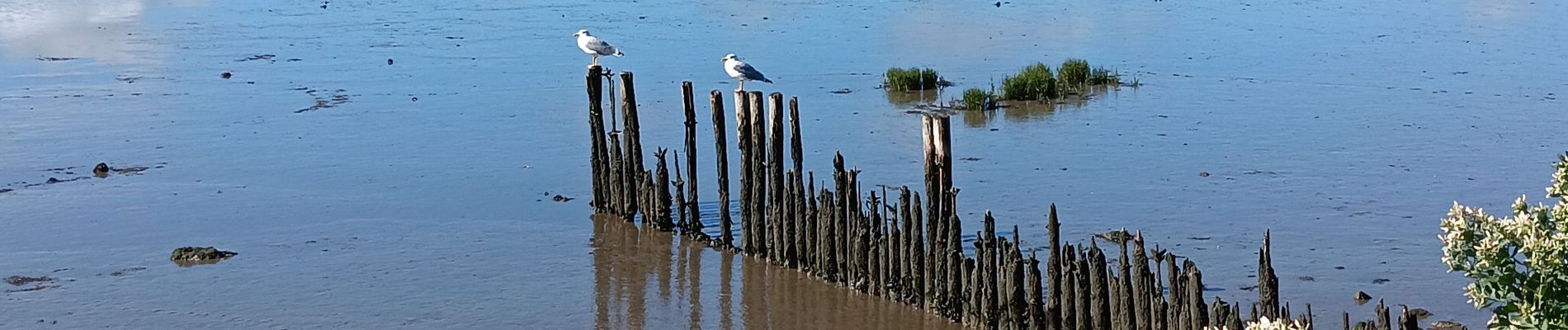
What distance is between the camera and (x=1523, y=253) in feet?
15.7

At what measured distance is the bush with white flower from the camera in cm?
470

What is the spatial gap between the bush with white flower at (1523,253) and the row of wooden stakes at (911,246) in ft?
4.54

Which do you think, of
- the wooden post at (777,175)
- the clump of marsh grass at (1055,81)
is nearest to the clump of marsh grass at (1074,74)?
the clump of marsh grass at (1055,81)

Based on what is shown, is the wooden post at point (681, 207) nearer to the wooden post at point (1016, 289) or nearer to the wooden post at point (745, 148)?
the wooden post at point (745, 148)

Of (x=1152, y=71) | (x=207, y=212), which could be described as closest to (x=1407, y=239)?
(x=207, y=212)

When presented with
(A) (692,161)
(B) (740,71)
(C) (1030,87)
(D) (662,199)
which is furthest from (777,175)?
(C) (1030,87)

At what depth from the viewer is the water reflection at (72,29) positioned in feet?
82.3

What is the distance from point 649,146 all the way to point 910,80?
15.7ft

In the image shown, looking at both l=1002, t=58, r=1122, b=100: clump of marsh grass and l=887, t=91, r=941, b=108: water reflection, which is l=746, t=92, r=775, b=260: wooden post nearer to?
l=887, t=91, r=941, b=108: water reflection

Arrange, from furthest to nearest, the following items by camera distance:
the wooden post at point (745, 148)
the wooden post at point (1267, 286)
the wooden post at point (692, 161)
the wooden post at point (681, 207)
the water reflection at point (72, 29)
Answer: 1. the water reflection at point (72, 29)
2. the wooden post at point (681, 207)
3. the wooden post at point (692, 161)
4. the wooden post at point (745, 148)
5. the wooden post at point (1267, 286)

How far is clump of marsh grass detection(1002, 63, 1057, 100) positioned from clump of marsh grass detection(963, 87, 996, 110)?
468mm

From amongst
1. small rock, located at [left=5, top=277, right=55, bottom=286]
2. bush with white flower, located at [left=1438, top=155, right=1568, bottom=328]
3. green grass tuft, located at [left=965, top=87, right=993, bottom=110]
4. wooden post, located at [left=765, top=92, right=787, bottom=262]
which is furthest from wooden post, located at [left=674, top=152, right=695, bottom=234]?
bush with white flower, located at [left=1438, top=155, right=1568, bottom=328]

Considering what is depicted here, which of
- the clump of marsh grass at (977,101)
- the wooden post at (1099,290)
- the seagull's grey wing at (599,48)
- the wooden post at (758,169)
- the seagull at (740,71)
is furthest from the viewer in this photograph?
the clump of marsh grass at (977,101)

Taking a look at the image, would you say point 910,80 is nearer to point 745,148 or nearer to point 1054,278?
point 745,148
